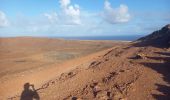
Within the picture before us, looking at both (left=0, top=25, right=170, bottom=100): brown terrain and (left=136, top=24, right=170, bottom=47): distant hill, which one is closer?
(left=0, top=25, right=170, bottom=100): brown terrain

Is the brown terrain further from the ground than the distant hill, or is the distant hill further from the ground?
the distant hill

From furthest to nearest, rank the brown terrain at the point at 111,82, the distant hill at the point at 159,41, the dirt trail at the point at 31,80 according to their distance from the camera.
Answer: the distant hill at the point at 159,41 → the dirt trail at the point at 31,80 → the brown terrain at the point at 111,82

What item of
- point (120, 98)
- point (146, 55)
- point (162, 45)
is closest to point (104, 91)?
point (120, 98)

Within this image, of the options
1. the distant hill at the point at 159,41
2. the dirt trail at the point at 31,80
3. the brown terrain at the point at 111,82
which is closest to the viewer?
the brown terrain at the point at 111,82

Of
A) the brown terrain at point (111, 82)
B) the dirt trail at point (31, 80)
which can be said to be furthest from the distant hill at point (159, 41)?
the dirt trail at point (31, 80)

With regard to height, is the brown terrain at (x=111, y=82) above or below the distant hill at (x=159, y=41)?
below

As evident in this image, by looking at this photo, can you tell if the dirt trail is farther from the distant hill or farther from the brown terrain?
the distant hill

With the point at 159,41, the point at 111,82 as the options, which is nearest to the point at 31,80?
the point at 111,82

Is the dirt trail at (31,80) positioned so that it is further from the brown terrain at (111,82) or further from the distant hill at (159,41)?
the distant hill at (159,41)

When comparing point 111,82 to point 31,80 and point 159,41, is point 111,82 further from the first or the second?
point 159,41

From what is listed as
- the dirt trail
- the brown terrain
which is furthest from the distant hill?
the dirt trail

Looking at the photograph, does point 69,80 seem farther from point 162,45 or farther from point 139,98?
point 162,45

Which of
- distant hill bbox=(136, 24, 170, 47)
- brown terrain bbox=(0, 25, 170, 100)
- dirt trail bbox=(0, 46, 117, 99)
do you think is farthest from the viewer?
distant hill bbox=(136, 24, 170, 47)

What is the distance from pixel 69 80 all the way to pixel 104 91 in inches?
114
